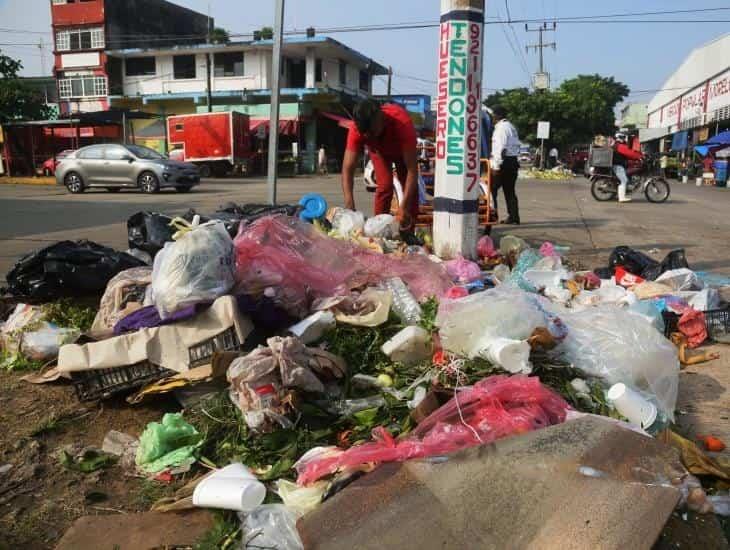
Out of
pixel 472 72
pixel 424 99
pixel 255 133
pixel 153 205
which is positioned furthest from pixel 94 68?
pixel 472 72

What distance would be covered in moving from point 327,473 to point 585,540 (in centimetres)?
89

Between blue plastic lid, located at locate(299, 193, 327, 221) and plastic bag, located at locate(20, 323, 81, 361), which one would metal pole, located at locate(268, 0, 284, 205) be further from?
plastic bag, located at locate(20, 323, 81, 361)

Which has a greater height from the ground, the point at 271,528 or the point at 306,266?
the point at 306,266

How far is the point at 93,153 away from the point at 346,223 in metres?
13.9

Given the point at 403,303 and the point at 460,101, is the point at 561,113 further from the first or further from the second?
the point at 403,303

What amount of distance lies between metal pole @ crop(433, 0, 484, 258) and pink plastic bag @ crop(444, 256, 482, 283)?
45 centimetres

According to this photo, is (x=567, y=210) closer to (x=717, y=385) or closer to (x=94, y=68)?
(x=717, y=385)

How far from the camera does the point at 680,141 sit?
39.8 metres

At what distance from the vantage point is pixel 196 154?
89.3 feet

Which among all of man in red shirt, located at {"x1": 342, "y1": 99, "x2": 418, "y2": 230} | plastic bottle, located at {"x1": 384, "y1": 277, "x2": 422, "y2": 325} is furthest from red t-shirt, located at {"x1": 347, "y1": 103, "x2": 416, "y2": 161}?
plastic bottle, located at {"x1": 384, "y1": 277, "x2": 422, "y2": 325}

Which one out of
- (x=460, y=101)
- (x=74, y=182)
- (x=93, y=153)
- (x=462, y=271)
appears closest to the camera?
(x=462, y=271)

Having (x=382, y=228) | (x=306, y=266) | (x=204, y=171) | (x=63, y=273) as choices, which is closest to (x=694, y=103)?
(x=204, y=171)

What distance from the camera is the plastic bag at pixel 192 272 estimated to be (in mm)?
3084

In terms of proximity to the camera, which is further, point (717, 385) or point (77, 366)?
point (717, 385)
